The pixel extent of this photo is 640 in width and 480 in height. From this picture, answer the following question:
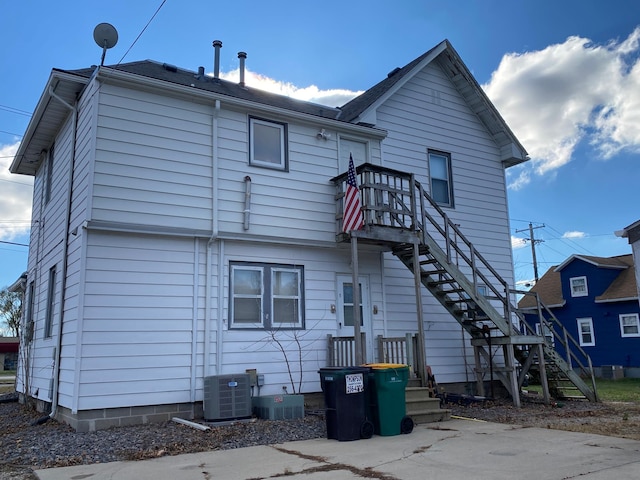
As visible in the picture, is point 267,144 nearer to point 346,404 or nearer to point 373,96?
point 373,96

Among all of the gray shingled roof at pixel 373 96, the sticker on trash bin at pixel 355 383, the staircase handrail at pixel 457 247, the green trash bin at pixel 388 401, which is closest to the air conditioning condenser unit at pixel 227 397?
the sticker on trash bin at pixel 355 383

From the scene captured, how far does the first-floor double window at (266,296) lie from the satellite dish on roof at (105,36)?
4.72 m

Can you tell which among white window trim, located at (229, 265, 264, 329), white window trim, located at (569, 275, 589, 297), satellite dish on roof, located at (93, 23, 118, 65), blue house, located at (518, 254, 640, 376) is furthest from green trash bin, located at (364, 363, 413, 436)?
white window trim, located at (569, 275, 589, 297)

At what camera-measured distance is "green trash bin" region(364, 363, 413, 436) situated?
7883 mm

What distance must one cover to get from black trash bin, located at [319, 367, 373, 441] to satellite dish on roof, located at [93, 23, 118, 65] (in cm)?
723

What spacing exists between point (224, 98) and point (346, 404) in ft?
20.1

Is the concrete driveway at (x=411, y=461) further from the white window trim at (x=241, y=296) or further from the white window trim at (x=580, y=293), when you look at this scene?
the white window trim at (x=580, y=293)

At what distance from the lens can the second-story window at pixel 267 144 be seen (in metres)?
10.7

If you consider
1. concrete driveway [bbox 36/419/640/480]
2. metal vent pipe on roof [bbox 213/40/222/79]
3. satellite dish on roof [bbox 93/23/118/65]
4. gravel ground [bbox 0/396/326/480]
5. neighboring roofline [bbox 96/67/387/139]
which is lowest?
concrete driveway [bbox 36/419/640/480]

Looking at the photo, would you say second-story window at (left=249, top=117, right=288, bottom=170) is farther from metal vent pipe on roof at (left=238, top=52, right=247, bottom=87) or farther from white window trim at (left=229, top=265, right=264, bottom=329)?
metal vent pipe on roof at (left=238, top=52, right=247, bottom=87)

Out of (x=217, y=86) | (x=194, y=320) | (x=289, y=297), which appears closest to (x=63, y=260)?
(x=194, y=320)

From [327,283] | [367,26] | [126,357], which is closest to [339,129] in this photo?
[367,26]

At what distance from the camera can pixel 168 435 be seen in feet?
25.1

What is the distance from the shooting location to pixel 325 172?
11.5m
